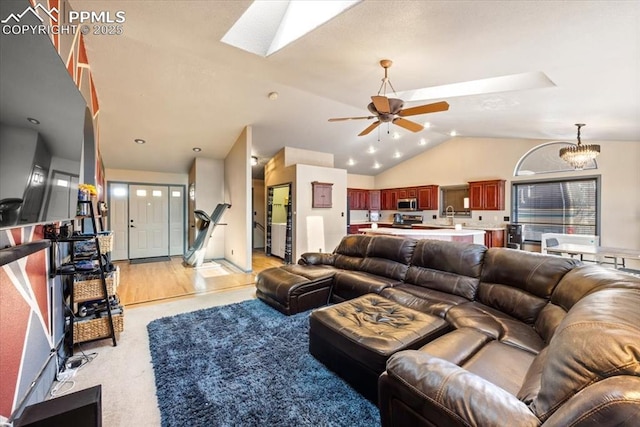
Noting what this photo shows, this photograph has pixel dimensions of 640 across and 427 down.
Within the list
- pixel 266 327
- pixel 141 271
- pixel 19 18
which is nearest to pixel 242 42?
pixel 19 18

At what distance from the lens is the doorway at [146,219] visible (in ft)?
21.5

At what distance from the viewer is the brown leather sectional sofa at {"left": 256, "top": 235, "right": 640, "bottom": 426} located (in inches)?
32.2

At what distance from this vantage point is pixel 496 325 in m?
1.96

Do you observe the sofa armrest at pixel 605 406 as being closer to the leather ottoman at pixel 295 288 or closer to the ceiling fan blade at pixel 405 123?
the leather ottoman at pixel 295 288

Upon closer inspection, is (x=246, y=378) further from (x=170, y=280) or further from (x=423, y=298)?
(x=170, y=280)

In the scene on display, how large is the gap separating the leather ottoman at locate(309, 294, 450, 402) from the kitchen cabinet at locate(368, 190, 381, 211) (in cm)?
734

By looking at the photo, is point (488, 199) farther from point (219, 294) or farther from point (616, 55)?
point (219, 294)

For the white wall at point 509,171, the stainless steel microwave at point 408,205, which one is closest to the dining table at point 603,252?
the white wall at point 509,171

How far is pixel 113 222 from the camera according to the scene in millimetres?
6531

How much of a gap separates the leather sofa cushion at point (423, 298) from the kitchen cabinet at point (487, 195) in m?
5.05

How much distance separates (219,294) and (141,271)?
2.56 metres

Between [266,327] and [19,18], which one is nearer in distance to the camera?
[19,18]

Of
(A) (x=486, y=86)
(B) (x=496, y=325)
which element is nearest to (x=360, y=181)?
(A) (x=486, y=86)

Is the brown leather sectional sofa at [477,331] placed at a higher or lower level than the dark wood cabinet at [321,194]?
lower
